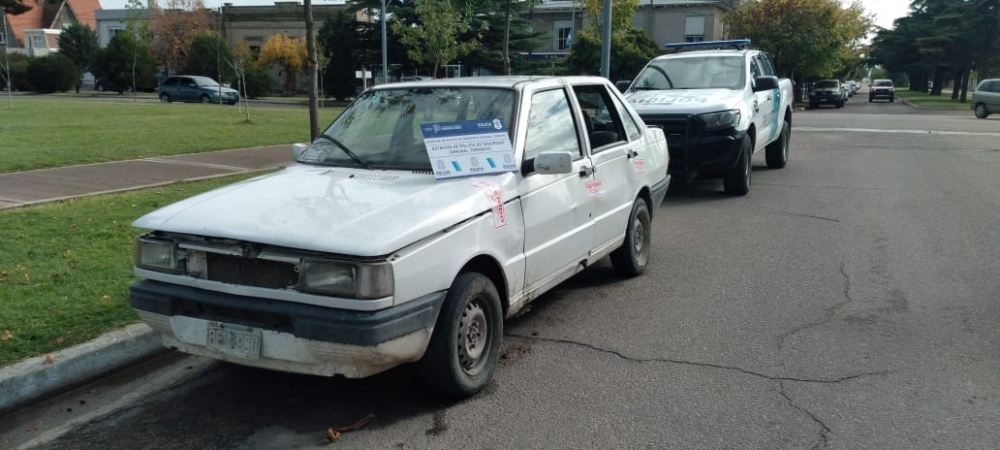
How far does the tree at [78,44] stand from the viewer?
5956 centimetres

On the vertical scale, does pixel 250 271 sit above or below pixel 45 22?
below

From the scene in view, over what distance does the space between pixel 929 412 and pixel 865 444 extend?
579 mm

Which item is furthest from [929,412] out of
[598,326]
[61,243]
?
[61,243]

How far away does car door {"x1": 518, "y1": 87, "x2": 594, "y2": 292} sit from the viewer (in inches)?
186

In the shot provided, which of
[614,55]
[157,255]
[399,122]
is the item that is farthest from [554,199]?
[614,55]

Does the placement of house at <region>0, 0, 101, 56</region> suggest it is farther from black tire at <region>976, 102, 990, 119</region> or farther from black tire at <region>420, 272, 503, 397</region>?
black tire at <region>420, 272, 503, 397</region>

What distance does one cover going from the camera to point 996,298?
595cm

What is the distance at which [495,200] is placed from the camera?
433 centimetres

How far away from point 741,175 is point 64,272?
808 centimetres

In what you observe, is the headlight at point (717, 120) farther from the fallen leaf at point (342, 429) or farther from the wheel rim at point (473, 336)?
the fallen leaf at point (342, 429)

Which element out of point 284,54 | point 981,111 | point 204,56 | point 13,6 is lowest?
point 981,111

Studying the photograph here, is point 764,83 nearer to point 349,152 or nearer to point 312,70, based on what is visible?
point 312,70

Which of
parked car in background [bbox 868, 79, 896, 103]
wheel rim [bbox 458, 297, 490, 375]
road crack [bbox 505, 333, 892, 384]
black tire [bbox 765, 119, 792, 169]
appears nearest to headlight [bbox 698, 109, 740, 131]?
black tire [bbox 765, 119, 792, 169]

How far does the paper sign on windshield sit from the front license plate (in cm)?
134
